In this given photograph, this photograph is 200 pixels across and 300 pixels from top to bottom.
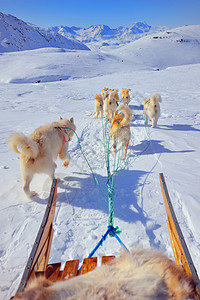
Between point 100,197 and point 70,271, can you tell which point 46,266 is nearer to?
point 70,271

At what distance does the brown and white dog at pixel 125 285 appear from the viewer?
817 mm

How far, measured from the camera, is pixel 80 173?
3.66 m

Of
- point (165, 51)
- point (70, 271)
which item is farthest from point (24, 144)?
point (165, 51)

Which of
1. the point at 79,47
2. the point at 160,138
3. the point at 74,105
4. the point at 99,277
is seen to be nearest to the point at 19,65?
the point at 74,105

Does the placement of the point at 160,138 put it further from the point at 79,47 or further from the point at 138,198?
the point at 79,47

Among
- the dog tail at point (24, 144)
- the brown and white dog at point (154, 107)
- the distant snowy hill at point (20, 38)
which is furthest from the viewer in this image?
the distant snowy hill at point (20, 38)

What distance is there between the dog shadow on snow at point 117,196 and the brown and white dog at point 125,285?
3.73 ft

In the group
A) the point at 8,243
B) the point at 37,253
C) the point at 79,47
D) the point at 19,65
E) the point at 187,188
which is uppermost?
the point at 79,47

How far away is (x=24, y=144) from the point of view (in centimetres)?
246

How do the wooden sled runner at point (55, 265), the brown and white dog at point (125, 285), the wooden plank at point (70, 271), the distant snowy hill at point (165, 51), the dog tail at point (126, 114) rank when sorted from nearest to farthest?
the brown and white dog at point (125, 285)
the wooden sled runner at point (55, 265)
the wooden plank at point (70, 271)
the dog tail at point (126, 114)
the distant snowy hill at point (165, 51)

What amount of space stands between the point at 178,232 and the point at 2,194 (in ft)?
8.36

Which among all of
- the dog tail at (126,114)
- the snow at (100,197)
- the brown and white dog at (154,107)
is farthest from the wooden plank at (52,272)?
the brown and white dog at (154,107)

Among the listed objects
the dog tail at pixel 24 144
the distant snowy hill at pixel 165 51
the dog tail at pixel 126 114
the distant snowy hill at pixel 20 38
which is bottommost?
→ the dog tail at pixel 24 144

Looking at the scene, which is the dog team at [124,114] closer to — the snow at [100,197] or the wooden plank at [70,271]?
the snow at [100,197]
